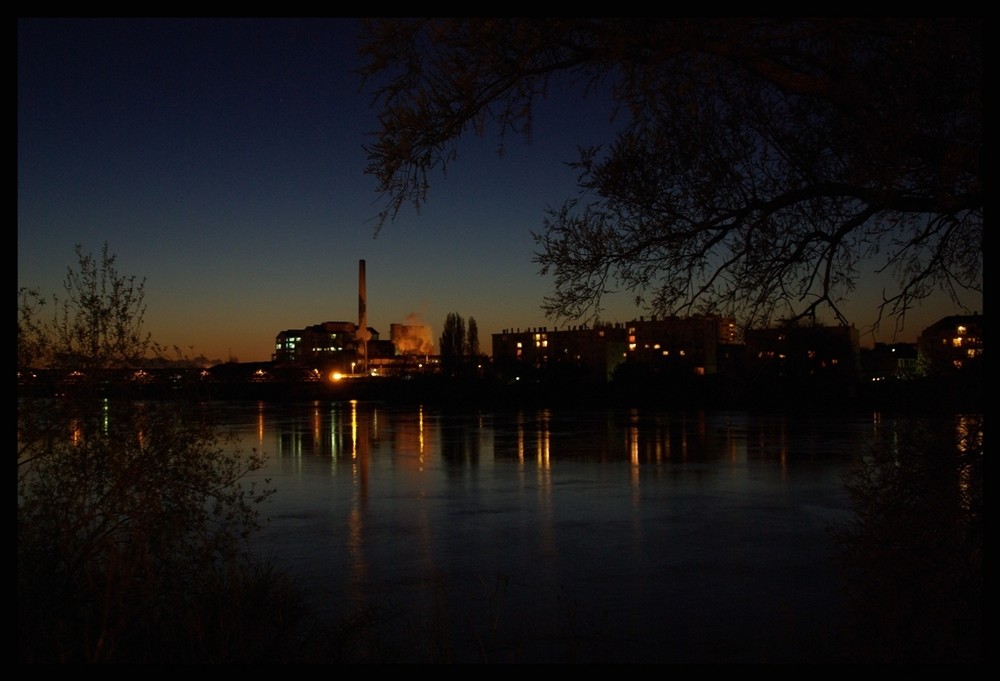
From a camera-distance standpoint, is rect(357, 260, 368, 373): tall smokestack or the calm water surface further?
rect(357, 260, 368, 373): tall smokestack

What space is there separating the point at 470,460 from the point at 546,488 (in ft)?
21.6

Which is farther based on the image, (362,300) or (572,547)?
(362,300)

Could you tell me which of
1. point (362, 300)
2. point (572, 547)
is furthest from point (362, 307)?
point (572, 547)

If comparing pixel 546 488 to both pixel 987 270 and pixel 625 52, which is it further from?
pixel 987 270

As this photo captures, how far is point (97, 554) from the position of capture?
26.6 feet

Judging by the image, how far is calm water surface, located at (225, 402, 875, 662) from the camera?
9.23 meters

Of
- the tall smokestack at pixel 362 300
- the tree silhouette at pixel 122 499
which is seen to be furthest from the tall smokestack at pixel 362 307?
the tree silhouette at pixel 122 499

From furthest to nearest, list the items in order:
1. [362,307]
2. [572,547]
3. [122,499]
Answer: [362,307] → [572,547] → [122,499]

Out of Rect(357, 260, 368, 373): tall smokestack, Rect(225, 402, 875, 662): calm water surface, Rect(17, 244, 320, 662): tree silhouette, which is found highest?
Rect(357, 260, 368, 373): tall smokestack

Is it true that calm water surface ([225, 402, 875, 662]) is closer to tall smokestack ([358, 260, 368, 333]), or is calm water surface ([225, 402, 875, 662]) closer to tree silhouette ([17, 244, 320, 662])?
tree silhouette ([17, 244, 320, 662])

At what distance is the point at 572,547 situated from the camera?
13.5 meters

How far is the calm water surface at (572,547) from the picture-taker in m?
9.23

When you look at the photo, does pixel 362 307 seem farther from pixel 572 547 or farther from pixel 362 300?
pixel 572 547

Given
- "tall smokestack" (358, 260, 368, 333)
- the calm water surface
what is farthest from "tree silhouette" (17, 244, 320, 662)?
"tall smokestack" (358, 260, 368, 333)
